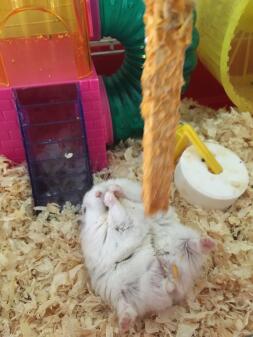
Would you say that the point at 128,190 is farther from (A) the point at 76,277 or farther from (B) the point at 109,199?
(A) the point at 76,277

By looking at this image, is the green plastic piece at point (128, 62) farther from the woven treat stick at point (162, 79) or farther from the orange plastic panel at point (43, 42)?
the woven treat stick at point (162, 79)

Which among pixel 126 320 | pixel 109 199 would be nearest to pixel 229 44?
pixel 109 199

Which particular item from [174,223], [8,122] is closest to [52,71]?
[8,122]

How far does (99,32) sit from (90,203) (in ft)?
2.14

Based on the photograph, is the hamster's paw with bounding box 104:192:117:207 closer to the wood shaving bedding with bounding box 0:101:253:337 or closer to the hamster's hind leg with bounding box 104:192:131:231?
the hamster's hind leg with bounding box 104:192:131:231

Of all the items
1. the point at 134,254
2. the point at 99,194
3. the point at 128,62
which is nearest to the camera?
the point at 134,254

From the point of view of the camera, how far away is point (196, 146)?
1479 millimetres

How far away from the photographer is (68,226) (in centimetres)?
143

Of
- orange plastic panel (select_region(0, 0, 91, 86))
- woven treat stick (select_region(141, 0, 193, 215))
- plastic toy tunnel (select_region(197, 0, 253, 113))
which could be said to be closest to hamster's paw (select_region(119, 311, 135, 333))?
woven treat stick (select_region(141, 0, 193, 215))

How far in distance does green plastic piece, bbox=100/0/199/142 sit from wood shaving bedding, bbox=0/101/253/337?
184 millimetres

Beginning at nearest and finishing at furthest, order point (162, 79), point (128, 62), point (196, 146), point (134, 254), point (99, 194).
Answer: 1. point (162, 79)
2. point (134, 254)
3. point (99, 194)
4. point (196, 146)
5. point (128, 62)

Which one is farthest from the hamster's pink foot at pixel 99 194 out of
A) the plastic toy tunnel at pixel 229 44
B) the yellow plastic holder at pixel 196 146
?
the plastic toy tunnel at pixel 229 44

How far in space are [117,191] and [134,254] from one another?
196mm

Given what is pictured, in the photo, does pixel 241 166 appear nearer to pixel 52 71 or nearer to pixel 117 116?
pixel 117 116
